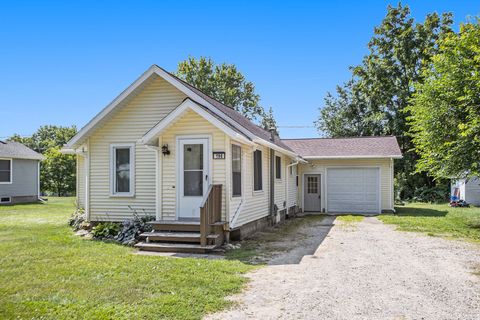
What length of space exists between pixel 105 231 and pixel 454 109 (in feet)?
38.5

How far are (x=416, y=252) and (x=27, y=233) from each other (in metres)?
10.3

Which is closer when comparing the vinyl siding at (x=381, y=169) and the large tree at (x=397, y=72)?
the vinyl siding at (x=381, y=169)

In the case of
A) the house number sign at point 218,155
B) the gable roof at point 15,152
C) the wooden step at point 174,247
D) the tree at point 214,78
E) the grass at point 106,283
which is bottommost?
the wooden step at point 174,247

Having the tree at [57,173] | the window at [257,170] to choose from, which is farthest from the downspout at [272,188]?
the tree at [57,173]

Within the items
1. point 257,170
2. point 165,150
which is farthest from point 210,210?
point 257,170

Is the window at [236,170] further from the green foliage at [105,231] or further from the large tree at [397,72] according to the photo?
the large tree at [397,72]

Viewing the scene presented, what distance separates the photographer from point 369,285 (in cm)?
562

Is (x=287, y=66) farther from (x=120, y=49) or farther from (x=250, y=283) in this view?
(x=250, y=283)

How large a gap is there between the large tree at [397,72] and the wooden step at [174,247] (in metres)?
22.1

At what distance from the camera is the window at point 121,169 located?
11.1m

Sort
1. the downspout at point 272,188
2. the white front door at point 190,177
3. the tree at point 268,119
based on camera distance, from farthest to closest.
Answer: the tree at point 268,119 < the downspout at point 272,188 < the white front door at point 190,177

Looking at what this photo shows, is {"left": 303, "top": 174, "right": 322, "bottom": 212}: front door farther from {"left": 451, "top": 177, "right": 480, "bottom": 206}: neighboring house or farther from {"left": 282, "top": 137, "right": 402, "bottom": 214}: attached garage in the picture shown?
{"left": 451, "top": 177, "right": 480, "bottom": 206}: neighboring house

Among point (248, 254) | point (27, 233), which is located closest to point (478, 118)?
point (248, 254)

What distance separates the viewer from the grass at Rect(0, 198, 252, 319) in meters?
4.40
